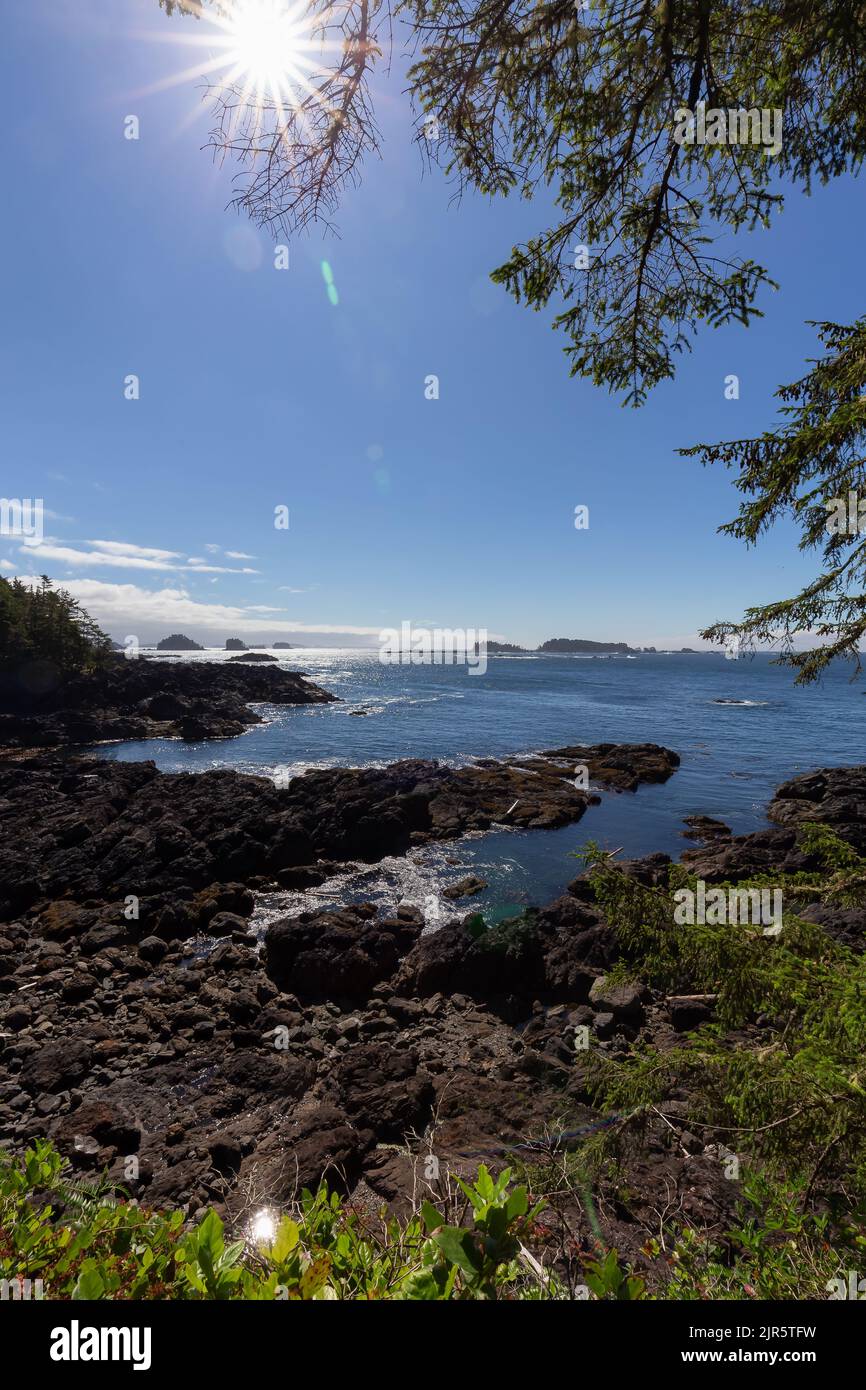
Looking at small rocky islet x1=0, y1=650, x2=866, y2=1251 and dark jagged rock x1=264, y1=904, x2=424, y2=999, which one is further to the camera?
dark jagged rock x1=264, y1=904, x2=424, y2=999

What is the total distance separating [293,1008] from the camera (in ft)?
31.1

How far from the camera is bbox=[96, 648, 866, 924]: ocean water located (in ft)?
52.3

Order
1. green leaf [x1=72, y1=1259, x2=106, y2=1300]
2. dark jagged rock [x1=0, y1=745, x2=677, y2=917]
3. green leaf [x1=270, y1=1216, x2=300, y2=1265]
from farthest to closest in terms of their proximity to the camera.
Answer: dark jagged rock [x1=0, y1=745, x2=677, y2=917], green leaf [x1=270, y1=1216, x2=300, y2=1265], green leaf [x1=72, y1=1259, x2=106, y2=1300]

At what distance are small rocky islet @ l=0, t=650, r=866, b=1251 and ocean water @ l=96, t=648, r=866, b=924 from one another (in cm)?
128

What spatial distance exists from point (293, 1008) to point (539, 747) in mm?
29081

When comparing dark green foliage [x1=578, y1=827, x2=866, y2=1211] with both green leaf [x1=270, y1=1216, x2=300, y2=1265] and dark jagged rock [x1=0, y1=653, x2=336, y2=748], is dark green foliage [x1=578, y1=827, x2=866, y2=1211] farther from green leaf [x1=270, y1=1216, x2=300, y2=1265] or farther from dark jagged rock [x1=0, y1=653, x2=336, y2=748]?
dark jagged rock [x1=0, y1=653, x2=336, y2=748]

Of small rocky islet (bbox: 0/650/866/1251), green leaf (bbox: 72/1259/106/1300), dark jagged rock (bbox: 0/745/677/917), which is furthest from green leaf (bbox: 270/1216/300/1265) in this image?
dark jagged rock (bbox: 0/745/677/917)

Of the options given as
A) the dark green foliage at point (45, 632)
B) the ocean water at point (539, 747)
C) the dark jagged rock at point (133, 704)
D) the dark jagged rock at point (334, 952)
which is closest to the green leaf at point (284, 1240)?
the ocean water at point (539, 747)

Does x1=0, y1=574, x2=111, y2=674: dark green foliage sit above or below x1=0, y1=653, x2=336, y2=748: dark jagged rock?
above

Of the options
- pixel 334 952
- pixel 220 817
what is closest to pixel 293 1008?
pixel 334 952

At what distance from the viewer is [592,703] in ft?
215

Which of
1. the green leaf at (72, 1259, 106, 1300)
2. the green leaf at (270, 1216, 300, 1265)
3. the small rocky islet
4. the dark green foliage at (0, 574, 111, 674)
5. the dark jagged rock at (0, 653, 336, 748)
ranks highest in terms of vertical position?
the dark green foliage at (0, 574, 111, 674)

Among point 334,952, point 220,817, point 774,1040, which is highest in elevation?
point 774,1040

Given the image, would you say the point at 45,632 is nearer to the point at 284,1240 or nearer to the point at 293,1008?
the point at 293,1008
